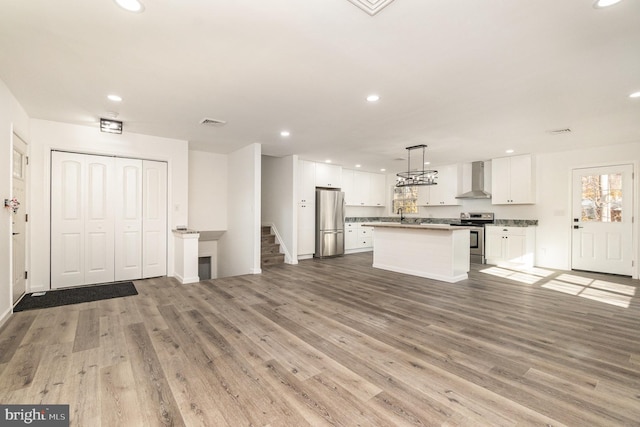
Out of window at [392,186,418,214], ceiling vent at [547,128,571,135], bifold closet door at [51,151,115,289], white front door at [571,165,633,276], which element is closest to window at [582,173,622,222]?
white front door at [571,165,633,276]

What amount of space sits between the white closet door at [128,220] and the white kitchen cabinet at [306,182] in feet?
11.1

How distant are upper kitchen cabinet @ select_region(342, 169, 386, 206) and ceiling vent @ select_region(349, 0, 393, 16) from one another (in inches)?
260

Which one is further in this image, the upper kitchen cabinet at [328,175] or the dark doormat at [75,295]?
the upper kitchen cabinet at [328,175]

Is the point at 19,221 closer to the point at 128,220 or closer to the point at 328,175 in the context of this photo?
the point at 128,220

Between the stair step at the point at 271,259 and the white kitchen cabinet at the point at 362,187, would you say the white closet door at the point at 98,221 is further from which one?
Answer: the white kitchen cabinet at the point at 362,187

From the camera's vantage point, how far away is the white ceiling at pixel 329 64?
6.35 ft

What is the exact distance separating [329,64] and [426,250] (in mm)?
3863

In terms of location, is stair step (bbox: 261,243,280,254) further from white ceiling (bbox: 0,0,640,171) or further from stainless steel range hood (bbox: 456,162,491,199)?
stainless steel range hood (bbox: 456,162,491,199)

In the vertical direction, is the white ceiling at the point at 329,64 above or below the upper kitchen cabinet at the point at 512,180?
above

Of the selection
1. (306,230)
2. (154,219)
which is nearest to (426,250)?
(306,230)

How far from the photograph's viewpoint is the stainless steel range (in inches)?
268

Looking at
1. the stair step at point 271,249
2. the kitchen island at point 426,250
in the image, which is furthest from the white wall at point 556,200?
the stair step at point 271,249

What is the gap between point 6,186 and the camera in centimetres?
312

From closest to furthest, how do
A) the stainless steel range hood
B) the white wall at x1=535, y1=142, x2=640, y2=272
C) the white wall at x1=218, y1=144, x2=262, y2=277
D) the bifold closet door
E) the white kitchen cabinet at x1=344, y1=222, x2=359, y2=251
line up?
the bifold closet door
the white wall at x1=218, y1=144, x2=262, y2=277
the white wall at x1=535, y1=142, x2=640, y2=272
the stainless steel range hood
the white kitchen cabinet at x1=344, y1=222, x2=359, y2=251
